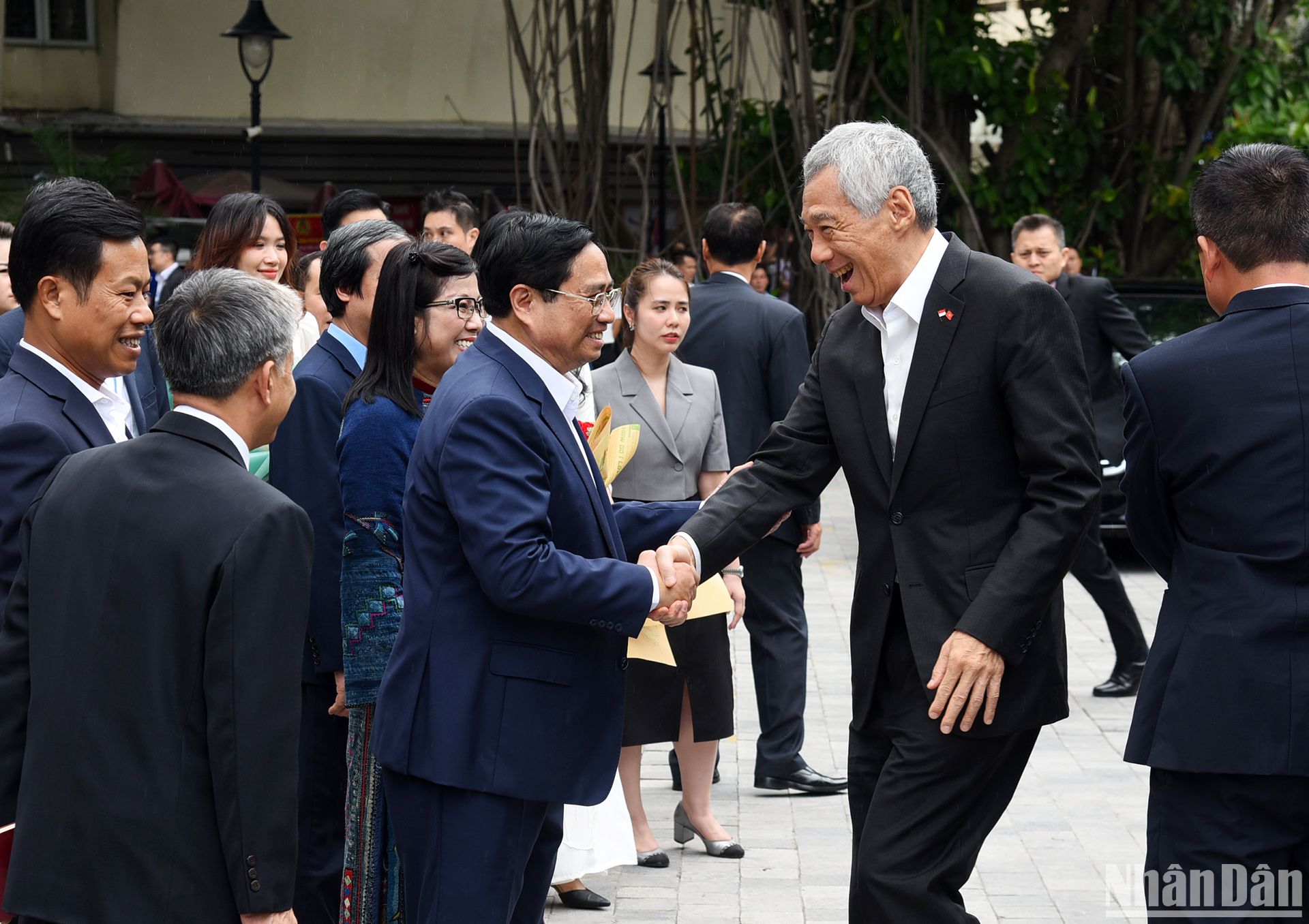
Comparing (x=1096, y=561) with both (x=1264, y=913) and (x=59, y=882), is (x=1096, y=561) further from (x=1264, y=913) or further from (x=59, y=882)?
(x=59, y=882)

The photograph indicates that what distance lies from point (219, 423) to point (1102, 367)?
634cm

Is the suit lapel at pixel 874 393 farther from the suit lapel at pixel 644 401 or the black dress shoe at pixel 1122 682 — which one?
the black dress shoe at pixel 1122 682

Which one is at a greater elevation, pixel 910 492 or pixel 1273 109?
pixel 1273 109

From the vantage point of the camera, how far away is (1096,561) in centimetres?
704

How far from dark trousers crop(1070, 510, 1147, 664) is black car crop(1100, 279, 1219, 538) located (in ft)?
9.05

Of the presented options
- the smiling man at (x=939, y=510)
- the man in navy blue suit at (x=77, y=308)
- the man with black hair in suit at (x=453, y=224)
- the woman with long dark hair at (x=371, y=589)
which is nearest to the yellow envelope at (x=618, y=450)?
the woman with long dark hair at (x=371, y=589)

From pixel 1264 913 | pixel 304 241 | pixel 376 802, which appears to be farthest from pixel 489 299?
pixel 304 241

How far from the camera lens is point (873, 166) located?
3.23 m

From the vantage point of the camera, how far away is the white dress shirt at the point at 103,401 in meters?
3.04

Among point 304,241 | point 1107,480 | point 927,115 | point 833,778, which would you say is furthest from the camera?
point 304,241

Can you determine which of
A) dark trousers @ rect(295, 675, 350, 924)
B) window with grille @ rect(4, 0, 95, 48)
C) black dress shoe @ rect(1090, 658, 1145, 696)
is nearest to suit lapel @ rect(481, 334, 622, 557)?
dark trousers @ rect(295, 675, 350, 924)

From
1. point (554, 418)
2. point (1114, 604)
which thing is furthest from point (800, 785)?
point (554, 418)

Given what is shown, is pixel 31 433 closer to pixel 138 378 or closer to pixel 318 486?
pixel 318 486

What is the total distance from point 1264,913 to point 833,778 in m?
3.07
